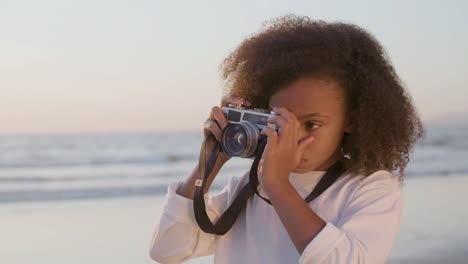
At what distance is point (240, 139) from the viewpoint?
146 cm

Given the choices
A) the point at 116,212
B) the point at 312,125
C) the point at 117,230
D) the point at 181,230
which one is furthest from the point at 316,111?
the point at 116,212

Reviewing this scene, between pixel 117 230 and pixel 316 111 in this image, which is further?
pixel 117 230

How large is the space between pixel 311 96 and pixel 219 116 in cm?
27

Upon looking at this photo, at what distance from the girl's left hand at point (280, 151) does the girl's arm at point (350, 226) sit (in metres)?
0.03

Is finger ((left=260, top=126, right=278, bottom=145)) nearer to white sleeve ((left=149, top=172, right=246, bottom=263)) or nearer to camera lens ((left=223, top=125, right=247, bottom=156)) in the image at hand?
camera lens ((left=223, top=125, right=247, bottom=156))

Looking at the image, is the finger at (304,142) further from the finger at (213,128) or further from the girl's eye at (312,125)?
the finger at (213,128)

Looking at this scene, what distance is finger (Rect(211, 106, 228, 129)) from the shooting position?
60.9 inches

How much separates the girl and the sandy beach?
6.33ft

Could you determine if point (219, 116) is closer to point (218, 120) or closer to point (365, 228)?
point (218, 120)

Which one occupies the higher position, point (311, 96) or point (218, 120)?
point (311, 96)

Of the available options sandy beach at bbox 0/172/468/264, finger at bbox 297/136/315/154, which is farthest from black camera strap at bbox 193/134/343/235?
sandy beach at bbox 0/172/468/264

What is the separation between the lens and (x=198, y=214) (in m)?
1.52

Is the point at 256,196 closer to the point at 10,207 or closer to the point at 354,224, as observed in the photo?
the point at 354,224

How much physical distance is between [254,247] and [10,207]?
4976 mm
